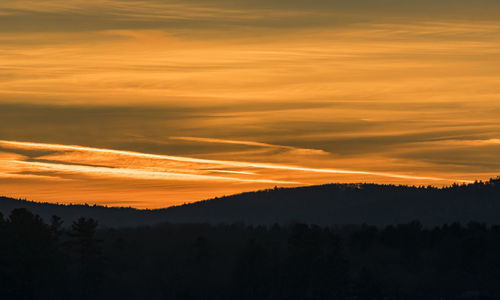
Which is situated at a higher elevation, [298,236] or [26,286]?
[298,236]

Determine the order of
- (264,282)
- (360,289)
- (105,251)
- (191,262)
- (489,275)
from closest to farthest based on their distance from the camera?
1. (360,289)
2. (264,282)
3. (489,275)
4. (191,262)
5. (105,251)

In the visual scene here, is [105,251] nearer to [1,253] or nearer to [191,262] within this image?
[191,262]

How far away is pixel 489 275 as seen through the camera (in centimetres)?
15950

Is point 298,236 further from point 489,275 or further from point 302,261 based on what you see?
point 489,275

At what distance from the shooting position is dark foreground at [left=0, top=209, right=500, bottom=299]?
434 ft

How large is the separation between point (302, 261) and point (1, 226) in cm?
4233

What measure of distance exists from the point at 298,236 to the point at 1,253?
45.3 m

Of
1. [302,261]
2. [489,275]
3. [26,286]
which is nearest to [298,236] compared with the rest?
[302,261]

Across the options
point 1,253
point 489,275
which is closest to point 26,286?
point 1,253

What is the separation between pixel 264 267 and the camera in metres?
151

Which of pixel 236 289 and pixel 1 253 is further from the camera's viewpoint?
pixel 236 289

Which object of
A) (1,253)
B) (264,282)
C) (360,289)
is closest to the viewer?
(1,253)

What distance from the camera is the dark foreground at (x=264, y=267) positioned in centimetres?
13225

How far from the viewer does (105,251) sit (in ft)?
617
